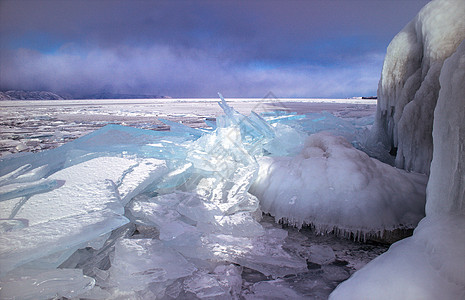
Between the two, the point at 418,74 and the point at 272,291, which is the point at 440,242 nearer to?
the point at 272,291

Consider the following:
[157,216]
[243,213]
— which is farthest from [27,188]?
[243,213]

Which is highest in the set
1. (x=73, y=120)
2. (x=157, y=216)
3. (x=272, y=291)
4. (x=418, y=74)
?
(x=418, y=74)

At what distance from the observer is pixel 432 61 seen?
213 cm

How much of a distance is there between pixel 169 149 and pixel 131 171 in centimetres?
61

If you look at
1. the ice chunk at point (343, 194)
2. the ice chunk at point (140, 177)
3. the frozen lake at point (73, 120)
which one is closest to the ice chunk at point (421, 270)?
the ice chunk at point (343, 194)

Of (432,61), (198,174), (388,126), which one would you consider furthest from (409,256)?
(388,126)

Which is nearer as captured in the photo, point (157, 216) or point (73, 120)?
point (157, 216)

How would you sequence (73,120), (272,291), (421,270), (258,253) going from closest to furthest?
(421,270) → (272,291) → (258,253) → (73,120)

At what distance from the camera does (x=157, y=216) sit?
61.3 inches

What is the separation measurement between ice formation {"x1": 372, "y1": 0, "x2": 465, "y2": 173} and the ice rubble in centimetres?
54

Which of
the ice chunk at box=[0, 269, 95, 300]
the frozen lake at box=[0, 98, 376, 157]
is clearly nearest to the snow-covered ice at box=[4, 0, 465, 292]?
the ice chunk at box=[0, 269, 95, 300]

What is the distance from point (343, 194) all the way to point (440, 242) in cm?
77

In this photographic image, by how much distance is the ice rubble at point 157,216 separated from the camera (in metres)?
1.05

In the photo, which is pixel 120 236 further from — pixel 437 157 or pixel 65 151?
pixel 437 157
